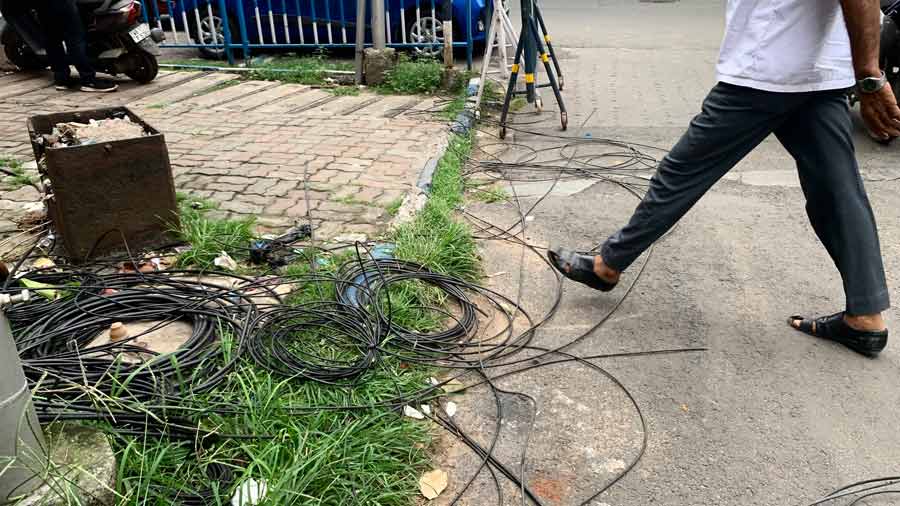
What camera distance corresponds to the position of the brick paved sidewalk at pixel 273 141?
474cm

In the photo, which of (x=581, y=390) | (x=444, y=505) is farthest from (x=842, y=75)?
(x=444, y=505)

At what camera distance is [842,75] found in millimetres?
2986

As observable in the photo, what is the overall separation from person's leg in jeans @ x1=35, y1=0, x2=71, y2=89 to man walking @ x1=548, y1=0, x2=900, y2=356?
651 centimetres

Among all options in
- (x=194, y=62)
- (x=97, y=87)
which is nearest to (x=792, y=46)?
(x=97, y=87)

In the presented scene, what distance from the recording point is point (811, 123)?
308cm

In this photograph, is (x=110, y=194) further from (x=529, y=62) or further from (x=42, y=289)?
(x=529, y=62)

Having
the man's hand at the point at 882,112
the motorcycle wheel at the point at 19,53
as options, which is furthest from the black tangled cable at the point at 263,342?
the motorcycle wheel at the point at 19,53

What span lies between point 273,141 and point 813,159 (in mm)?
4240

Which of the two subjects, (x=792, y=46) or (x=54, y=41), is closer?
(x=792, y=46)

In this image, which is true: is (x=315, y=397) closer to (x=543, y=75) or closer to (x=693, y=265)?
(x=693, y=265)

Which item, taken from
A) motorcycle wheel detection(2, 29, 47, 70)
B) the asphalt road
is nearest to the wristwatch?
the asphalt road

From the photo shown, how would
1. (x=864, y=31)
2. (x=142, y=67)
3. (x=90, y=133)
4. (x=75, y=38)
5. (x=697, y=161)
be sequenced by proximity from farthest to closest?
(x=142, y=67) < (x=75, y=38) < (x=90, y=133) < (x=697, y=161) < (x=864, y=31)

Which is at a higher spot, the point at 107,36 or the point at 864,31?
the point at 864,31

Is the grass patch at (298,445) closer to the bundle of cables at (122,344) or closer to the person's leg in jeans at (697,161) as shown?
the bundle of cables at (122,344)
